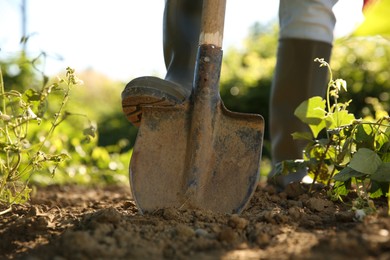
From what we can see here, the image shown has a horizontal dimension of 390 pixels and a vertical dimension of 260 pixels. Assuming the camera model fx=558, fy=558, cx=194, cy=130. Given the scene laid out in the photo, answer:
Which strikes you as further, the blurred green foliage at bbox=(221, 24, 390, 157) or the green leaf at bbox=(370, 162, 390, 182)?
the blurred green foliage at bbox=(221, 24, 390, 157)

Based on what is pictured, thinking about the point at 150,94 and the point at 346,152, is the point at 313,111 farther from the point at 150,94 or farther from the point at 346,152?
the point at 150,94

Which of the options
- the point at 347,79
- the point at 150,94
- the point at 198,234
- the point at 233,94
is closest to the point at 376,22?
the point at 198,234

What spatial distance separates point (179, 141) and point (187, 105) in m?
0.12

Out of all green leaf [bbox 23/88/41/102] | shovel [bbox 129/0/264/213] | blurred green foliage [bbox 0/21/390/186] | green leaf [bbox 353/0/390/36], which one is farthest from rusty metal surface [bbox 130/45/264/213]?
green leaf [bbox 353/0/390/36]

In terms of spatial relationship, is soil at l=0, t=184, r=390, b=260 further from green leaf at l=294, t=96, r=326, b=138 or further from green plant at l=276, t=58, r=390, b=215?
green leaf at l=294, t=96, r=326, b=138

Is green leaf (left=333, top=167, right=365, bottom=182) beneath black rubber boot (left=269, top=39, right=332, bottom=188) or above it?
beneath

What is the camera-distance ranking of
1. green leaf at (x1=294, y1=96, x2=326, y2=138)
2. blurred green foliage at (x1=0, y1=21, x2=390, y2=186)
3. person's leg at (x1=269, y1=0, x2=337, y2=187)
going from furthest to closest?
blurred green foliage at (x1=0, y1=21, x2=390, y2=186)
person's leg at (x1=269, y1=0, x2=337, y2=187)
green leaf at (x1=294, y1=96, x2=326, y2=138)

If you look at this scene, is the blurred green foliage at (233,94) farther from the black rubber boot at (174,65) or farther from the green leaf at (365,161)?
the green leaf at (365,161)

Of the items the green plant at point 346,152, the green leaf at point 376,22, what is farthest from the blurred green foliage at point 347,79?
the green leaf at point 376,22

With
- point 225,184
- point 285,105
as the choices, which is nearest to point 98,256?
point 225,184

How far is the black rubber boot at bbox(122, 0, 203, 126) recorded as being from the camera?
182cm

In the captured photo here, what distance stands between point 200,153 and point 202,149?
15 mm

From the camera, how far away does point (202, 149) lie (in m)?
1.72

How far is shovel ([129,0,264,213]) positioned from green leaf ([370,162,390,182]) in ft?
1.15
